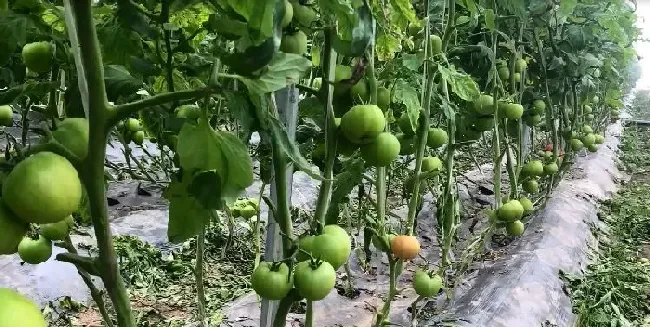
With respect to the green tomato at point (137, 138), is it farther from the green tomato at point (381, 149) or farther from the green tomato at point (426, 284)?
the green tomato at point (381, 149)

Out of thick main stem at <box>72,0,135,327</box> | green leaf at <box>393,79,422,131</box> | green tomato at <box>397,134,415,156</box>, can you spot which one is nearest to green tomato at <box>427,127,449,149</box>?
green tomato at <box>397,134,415,156</box>

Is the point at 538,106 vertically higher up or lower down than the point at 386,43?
lower down

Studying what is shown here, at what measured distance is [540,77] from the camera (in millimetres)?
3682

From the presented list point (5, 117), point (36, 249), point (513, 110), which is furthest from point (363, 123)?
point (513, 110)

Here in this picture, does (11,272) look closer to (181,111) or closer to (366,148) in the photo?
(181,111)

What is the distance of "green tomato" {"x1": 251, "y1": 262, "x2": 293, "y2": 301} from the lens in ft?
3.32

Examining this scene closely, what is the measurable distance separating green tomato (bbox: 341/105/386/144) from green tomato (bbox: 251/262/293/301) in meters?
0.29

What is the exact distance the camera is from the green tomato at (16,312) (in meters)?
0.43

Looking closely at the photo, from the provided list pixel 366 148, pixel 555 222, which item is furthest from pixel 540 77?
pixel 366 148

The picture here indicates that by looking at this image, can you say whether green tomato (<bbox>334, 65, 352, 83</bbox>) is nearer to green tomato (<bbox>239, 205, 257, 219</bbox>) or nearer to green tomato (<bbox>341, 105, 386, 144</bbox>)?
green tomato (<bbox>341, 105, 386, 144</bbox>)

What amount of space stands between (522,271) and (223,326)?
1372 millimetres

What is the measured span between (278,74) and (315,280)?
1.27ft

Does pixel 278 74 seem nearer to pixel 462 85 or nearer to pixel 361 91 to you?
pixel 361 91

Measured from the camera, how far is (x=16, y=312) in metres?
0.44
